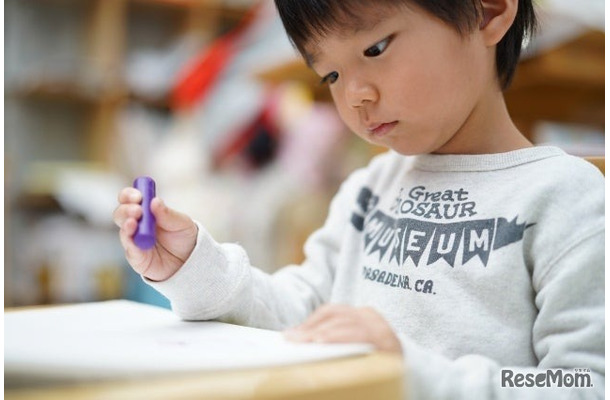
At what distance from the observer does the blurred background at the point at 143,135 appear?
2037 millimetres

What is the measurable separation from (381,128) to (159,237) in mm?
217

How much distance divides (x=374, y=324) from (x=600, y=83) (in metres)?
1.04

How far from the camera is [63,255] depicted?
226 cm

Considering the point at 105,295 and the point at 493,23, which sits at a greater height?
the point at 493,23

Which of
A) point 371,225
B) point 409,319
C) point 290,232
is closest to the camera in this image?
point 409,319

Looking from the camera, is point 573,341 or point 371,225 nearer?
point 573,341

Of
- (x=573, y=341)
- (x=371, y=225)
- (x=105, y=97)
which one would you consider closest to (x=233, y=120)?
(x=105, y=97)

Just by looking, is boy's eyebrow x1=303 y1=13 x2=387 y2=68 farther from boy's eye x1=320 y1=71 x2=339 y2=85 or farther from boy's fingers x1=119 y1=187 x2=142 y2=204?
boy's fingers x1=119 y1=187 x2=142 y2=204

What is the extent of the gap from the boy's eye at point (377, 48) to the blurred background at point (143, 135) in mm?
935

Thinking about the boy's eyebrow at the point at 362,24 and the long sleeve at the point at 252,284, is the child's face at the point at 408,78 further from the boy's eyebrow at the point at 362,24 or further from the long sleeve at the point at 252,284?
the long sleeve at the point at 252,284

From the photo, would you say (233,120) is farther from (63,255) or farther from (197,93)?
(63,255)

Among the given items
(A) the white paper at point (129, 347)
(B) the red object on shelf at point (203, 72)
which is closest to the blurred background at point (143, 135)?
(B) the red object on shelf at point (203, 72)

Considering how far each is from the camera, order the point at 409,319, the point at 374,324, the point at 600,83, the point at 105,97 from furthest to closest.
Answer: the point at 105,97
the point at 600,83
the point at 409,319
the point at 374,324

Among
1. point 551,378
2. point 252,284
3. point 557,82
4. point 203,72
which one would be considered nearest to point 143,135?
point 203,72
